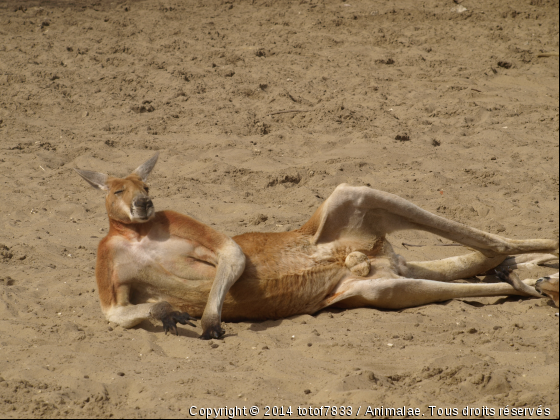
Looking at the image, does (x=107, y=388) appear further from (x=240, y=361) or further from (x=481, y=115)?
(x=481, y=115)

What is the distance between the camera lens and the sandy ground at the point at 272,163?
3.30m

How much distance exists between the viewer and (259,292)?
425 cm

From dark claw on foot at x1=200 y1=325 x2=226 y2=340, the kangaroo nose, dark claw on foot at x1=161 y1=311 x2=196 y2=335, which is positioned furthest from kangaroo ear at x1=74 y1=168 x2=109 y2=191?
dark claw on foot at x1=200 y1=325 x2=226 y2=340

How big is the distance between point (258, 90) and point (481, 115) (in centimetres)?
289

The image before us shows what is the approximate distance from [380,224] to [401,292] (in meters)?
0.56

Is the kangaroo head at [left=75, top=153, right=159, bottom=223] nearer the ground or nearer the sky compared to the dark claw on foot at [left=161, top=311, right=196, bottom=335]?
nearer the sky

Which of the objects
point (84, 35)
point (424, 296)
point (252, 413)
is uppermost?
point (84, 35)

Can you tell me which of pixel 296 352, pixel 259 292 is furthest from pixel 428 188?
pixel 296 352

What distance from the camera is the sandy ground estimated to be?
10.8 ft

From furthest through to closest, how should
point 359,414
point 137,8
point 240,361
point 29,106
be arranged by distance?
point 137,8 < point 29,106 < point 240,361 < point 359,414

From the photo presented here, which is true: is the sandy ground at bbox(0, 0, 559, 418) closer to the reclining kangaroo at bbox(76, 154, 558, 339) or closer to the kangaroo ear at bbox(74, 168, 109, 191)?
the reclining kangaroo at bbox(76, 154, 558, 339)

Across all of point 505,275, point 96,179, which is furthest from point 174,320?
point 505,275

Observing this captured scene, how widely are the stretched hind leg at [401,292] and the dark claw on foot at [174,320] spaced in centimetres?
101

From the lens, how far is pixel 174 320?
3.92m
